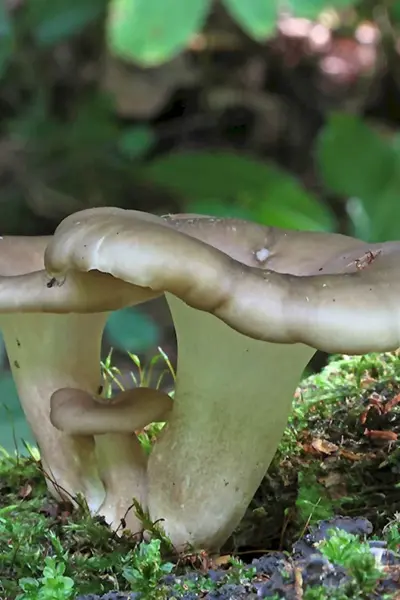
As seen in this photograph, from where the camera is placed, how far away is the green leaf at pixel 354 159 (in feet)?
11.6

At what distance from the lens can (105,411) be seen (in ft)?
4.50

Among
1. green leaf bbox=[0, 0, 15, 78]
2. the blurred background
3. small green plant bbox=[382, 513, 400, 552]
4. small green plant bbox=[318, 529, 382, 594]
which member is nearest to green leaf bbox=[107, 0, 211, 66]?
the blurred background

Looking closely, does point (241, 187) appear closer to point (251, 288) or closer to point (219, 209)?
point (219, 209)

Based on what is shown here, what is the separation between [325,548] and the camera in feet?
3.26

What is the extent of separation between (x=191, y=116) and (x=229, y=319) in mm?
4699

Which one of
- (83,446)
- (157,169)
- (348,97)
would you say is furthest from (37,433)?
(348,97)

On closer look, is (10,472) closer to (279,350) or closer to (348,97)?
(279,350)

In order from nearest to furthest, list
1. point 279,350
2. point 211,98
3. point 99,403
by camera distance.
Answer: point 279,350, point 99,403, point 211,98

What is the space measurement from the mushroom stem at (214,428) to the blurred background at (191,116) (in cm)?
69

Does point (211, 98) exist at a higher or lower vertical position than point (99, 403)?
lower

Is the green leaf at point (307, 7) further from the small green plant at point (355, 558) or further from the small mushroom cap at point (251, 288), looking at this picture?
the small green plant at point (355, 558)

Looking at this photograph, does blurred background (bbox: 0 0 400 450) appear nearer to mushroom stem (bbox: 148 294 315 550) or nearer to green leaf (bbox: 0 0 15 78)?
green leaf (bbox: 0 0 15 78)

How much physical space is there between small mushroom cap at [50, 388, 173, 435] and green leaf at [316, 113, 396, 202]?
2.34 m

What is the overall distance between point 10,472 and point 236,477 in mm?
641
